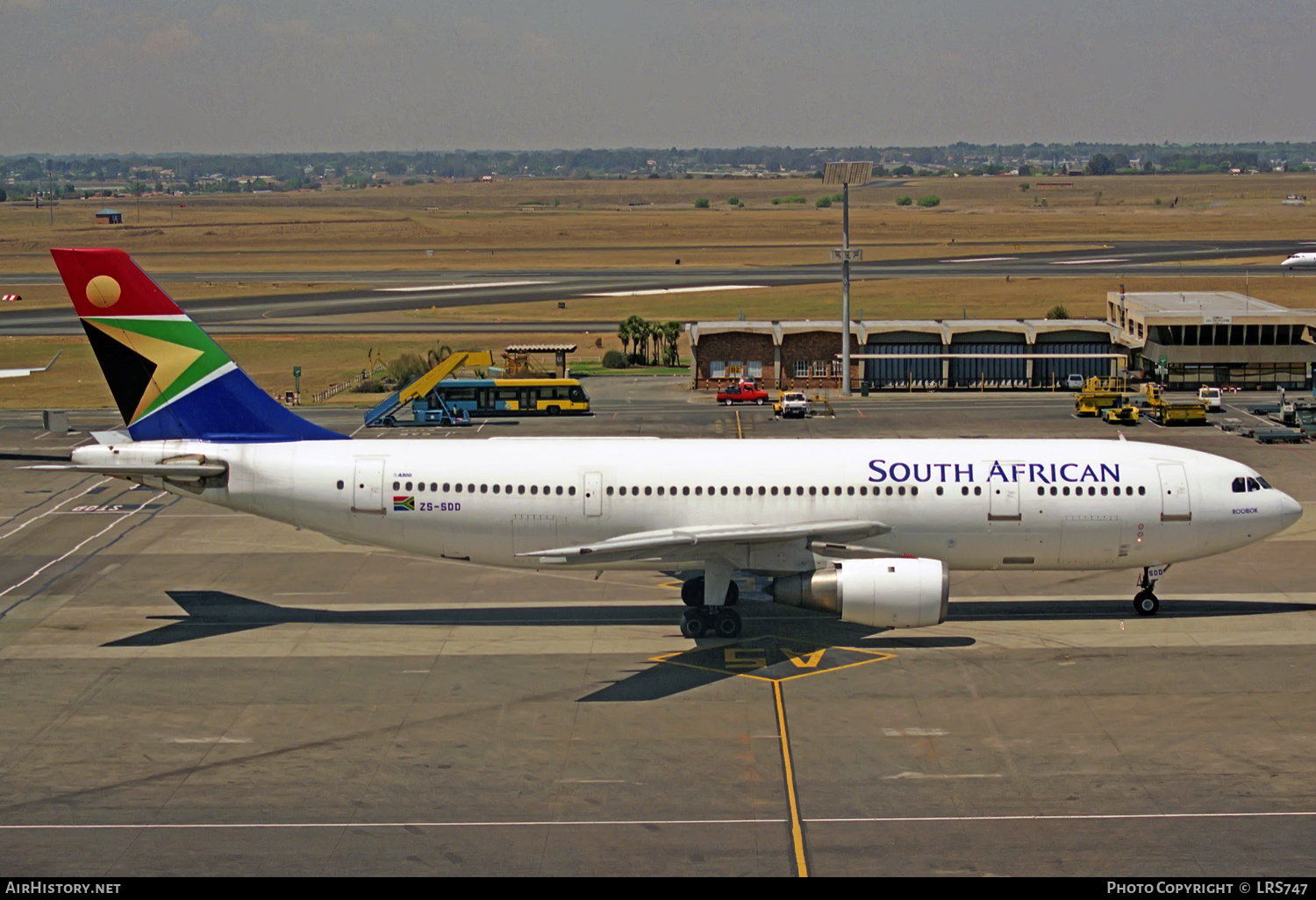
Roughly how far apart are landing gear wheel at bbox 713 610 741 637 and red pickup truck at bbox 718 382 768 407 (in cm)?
5284

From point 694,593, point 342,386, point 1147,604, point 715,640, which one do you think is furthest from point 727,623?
point 342,386

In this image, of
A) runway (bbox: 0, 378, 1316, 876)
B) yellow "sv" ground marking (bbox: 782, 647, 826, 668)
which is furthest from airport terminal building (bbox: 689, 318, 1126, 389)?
yellow "sv" ground marking (bbox: 782, 647, 826, 668)

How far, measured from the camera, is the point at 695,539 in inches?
1420

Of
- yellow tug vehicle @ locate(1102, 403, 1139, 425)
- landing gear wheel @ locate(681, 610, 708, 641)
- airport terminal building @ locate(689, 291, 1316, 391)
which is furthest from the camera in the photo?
airport terminal building @ locate(689, 291, 1316, 391)

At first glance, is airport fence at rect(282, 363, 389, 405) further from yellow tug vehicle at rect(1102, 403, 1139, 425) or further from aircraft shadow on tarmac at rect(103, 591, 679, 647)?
yellow tug vehicle at rect(1102, 403, 1139, 425)

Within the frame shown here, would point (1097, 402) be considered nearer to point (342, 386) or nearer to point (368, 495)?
point (342, 386)

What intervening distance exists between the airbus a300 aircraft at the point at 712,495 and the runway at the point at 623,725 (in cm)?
194

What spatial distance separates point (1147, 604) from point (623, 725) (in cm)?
1762

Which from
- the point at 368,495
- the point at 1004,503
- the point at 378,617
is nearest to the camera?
the point at 1004,503

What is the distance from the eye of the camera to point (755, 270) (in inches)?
6742

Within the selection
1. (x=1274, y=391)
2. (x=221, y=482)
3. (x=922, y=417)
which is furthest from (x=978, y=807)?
(x=1274, y=391)

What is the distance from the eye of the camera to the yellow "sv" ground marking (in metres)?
35.2

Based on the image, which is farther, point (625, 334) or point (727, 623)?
point (625, 334)

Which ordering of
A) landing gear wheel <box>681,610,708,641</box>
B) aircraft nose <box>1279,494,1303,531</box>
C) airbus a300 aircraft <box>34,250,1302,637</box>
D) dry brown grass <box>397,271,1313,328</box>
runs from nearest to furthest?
landing gear wheel <box>681,610,708,641</box>, airbus a300 aircraft <box>34,250,1302,637</box>, aircraft nose <box>1279,494,1303,531</box>, dry brown grass <box>397,271,1313,328</box>
